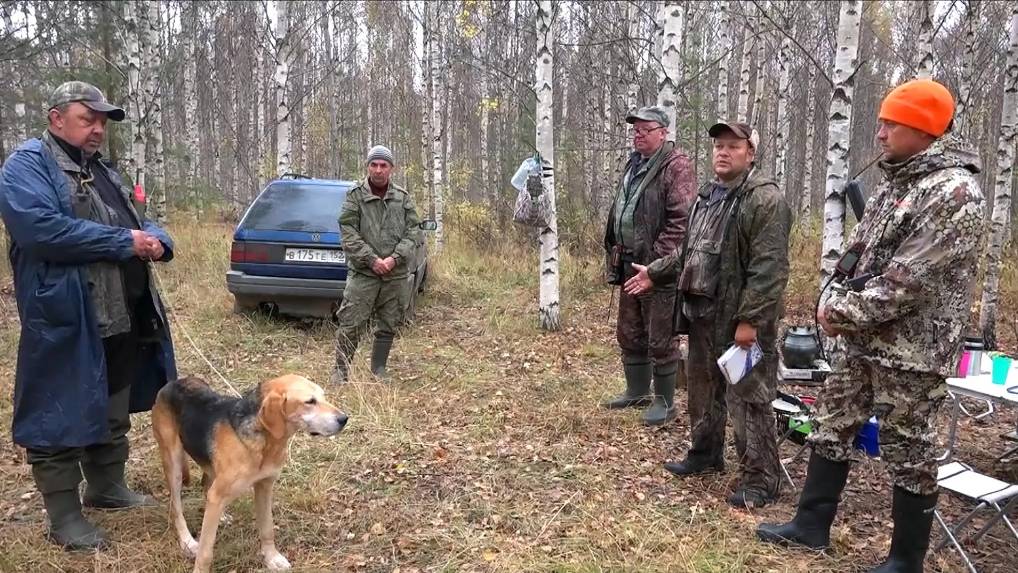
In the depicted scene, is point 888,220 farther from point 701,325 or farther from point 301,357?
point 301,357

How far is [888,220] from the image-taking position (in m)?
2.83

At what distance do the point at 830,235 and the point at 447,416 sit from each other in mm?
3712

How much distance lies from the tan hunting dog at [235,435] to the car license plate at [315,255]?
3.76 meters

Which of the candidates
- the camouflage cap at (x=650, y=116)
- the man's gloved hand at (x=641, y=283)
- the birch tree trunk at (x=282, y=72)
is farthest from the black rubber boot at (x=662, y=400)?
the birch tree trunk at (x=282, y=72)

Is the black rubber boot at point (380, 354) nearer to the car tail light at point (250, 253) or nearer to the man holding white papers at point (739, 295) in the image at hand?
the car tail light at point (250, 253)

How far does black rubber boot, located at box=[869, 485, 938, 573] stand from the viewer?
285cm

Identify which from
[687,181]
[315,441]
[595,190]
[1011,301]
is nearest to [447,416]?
[315,441]

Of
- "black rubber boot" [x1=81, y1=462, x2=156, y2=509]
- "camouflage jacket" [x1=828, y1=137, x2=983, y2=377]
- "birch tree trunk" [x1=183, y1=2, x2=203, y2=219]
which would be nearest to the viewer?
"camouflage jacket" [x1=828, y1=137, x2=983, y2=377]

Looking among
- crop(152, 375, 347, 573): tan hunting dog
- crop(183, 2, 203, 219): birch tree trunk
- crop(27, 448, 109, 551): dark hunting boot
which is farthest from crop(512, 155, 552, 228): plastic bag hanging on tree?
crop(183, 2, 203, 219): birch tree trunk

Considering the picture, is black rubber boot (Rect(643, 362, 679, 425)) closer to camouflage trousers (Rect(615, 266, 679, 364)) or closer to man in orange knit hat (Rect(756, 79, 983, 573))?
camouflage trousers (Rect(615, 266, 679, 364))

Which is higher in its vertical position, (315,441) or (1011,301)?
(1011,301)

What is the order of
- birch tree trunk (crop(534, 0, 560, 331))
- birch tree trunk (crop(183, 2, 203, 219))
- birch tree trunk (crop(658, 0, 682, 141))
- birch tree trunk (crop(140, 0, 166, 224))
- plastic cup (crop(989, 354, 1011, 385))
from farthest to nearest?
1. birch tree trunk (crop(183, 2, 203, 219))
2. birch tree trunk (crop(140, 0, 166, 224))
3. birch tree trunk (crop(534, 0, 560, 331))
4. birch tree trunk (crop(658, 0, 682, 141))
5. plastic cup (crop(989, 354, 1011, 385))

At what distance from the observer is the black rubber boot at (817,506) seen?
3160 millimetres

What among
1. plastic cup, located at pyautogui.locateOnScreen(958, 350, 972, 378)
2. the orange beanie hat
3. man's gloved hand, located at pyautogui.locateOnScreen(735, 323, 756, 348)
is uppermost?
the orange beanie hat
